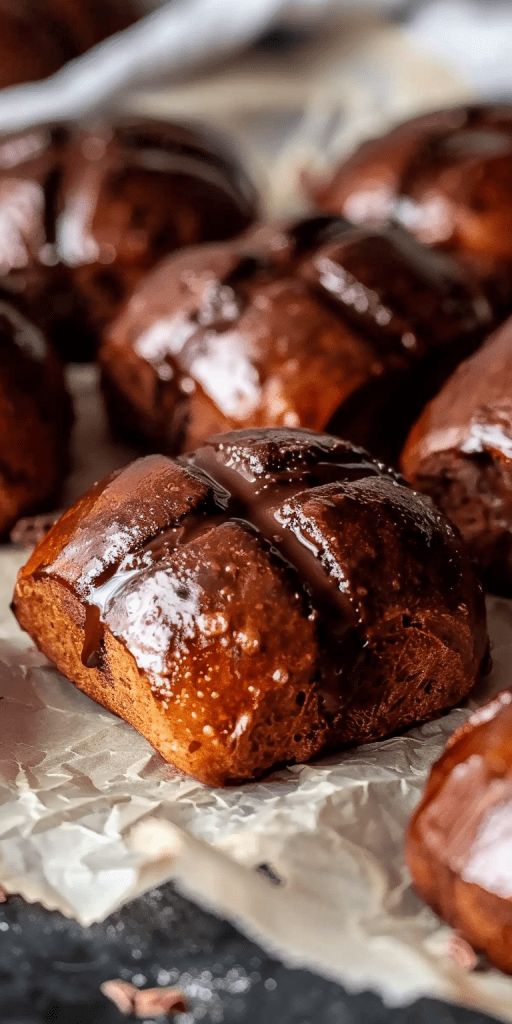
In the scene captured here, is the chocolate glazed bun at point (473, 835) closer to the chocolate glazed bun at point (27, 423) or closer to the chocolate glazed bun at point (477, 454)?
the chocolate glazed bun at point (477, 454)

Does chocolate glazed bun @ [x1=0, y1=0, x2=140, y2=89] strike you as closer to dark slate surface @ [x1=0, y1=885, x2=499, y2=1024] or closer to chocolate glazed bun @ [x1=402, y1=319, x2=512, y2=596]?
chocolate glazed bun @ [x1=402, y1=319, x2=512, y2=596]

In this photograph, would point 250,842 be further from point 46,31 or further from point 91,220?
point 46,31

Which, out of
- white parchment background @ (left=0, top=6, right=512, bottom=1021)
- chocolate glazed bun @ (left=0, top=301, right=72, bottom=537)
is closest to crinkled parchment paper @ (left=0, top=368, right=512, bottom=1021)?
white parchment background @ (left=0, top=6, right=512, bottom=1021)

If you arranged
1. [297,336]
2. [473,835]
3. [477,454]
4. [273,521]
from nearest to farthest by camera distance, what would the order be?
[473,835] → [273,521] → [477,454] → [297,336]

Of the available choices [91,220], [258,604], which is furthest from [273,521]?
[91,220]

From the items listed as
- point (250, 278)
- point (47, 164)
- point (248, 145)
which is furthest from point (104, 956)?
point (248, 145)

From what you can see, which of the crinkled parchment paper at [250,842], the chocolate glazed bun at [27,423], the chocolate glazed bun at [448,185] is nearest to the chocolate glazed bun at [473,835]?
the crinkled parchment paper at [250,842]
